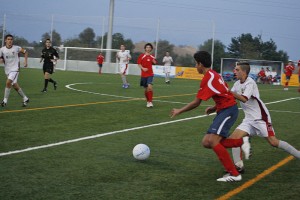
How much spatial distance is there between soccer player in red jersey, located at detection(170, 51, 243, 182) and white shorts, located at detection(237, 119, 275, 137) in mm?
648

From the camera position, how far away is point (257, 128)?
7.21 m

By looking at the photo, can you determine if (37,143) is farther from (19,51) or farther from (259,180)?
(19,51)

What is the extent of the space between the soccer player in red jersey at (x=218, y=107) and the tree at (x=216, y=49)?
43983 mm

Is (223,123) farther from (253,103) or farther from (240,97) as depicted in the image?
(253,103)

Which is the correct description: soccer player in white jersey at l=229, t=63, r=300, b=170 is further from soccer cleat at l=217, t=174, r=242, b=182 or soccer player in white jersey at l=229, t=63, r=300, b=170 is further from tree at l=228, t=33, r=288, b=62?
tree at l=228, t=33, r=288, b=62

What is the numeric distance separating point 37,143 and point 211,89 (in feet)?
12.1

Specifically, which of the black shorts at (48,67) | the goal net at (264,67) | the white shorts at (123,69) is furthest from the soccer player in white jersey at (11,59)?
the goal net at (264,67)

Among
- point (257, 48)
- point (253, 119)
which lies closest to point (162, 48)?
point (257, 48)

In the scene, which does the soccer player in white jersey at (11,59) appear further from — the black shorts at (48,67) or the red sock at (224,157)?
the red sock at (224,157)

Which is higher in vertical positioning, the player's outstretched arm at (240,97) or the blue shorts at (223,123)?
the player's outstretched arm at (240,97)

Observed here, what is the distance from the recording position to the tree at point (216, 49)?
50.5m

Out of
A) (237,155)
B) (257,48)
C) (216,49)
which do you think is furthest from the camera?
(257,48)

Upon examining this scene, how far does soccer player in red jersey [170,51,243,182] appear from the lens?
21.1 feet

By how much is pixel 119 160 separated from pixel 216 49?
48901 mm
